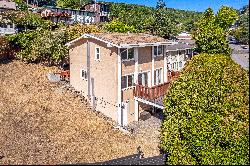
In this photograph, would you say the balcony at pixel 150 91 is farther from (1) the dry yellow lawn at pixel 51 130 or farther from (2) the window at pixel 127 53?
(1) the dry yellow lawn at pixel 51 130

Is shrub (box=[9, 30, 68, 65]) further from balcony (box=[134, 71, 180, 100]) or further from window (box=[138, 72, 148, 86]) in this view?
balcony (box=[134, 71, 180, 100])

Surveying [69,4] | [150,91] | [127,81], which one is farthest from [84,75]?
[69,4]

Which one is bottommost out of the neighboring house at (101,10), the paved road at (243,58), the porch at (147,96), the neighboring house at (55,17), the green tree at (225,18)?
the porch at (147,96)

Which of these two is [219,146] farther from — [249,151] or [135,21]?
[135,21]

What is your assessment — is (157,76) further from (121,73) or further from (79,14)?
(79,14)

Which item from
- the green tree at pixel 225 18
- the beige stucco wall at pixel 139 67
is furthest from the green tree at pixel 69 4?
the beige stucco wall at pixel 139 67

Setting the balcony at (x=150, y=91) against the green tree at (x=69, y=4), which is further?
the green tree at (x=69, y=4)

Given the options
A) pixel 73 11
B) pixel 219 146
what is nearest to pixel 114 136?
pixel 219 146
